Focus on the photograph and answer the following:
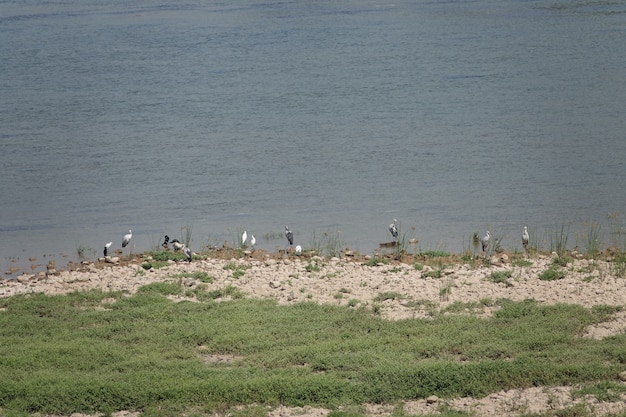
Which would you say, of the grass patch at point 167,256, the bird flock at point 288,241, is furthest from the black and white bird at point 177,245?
the grass patch at point 167,256

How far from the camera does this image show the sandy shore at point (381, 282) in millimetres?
13594

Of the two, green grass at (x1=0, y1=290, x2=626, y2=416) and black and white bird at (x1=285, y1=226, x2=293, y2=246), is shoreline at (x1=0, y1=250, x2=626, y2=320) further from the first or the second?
black and white bird at (x1=285, y1=226, x2=293, y2=246)

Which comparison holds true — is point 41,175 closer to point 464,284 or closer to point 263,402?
point 464,284

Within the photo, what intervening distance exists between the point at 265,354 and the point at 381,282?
132 inches

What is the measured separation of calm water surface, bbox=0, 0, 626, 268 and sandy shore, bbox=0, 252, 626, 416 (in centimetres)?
227

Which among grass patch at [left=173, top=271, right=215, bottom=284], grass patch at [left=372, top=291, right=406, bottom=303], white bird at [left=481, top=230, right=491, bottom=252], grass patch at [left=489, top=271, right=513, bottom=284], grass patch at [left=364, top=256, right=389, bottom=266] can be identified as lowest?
grass patch at [left=372, top=291, right=406, bottom=303]

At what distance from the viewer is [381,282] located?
1475cm

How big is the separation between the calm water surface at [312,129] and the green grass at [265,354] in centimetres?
516

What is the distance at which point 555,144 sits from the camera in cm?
2577

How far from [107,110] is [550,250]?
17937mm

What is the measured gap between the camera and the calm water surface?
2041cm

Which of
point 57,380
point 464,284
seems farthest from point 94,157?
point 57,380

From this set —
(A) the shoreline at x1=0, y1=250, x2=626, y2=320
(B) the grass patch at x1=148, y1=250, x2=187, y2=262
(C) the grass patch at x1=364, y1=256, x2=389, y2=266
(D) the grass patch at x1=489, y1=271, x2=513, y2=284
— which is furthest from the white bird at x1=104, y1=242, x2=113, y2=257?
(D) the grass patch at x1=489, y1=271, x2=513, y2=284

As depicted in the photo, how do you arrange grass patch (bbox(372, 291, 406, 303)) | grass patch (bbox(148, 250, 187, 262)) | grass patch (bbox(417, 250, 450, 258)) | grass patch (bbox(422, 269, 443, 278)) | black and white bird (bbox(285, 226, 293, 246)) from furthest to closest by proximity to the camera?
1. black and white bird (bbox(285, 226, 293, 246))
2. grass patch (bbox(417, 250, 450, 258))
3. grass patch (bbox(148, 250, 187, 262))
4. grass patch (bbox(422, 269, 443, 278))
5. grass patch (bbox(372, 291, 406, 303))
